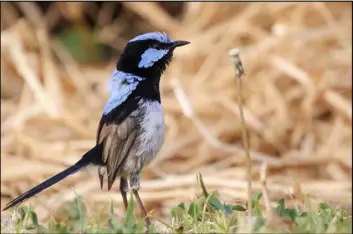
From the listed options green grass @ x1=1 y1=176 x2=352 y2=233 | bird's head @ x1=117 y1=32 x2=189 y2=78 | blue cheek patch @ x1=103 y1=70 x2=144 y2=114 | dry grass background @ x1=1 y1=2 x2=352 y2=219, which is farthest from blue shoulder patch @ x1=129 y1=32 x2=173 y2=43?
dry grass background @ x1=1 y1=2 x2=352 y2=219

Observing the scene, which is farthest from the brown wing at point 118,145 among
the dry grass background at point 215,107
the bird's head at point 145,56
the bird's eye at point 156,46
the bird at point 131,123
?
the dry grass background at point 215,107

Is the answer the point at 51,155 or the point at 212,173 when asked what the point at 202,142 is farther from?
the point at 51,155

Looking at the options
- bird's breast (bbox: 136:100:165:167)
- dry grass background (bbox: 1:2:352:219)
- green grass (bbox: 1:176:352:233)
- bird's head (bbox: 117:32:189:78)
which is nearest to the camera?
green grass (bbox: 1:176:352:233)

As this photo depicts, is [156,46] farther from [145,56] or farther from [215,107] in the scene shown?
[215,107]

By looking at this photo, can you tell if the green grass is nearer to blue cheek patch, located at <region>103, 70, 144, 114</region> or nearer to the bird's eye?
blue cheek patch, located at <region>103, 70, 144, 114</region>

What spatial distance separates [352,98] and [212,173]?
3.80 feet

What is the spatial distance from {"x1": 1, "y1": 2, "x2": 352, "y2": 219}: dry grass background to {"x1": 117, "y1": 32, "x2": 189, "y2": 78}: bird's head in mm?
1376

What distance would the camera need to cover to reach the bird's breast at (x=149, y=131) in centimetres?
372

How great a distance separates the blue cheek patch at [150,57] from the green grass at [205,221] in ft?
2.47

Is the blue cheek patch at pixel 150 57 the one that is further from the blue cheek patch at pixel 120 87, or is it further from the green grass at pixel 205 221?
the green grass at pixel 205 221

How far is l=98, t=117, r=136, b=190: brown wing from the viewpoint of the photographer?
12.2 ft

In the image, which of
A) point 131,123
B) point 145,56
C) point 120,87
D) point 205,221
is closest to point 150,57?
point 145,56

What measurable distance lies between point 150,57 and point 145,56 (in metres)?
0.02

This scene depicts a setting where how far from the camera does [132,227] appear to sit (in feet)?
9.45
